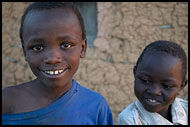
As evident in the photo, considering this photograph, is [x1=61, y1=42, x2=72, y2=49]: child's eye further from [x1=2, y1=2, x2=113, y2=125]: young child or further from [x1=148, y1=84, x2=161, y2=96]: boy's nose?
[x1=148, y1=84, x2=161, y2=96]: boy's nose

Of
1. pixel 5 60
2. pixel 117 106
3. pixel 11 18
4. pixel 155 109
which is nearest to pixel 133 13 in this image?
Answer: pixel 117 106

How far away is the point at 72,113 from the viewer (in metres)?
1.26

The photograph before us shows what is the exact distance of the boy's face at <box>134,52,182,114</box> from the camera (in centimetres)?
140

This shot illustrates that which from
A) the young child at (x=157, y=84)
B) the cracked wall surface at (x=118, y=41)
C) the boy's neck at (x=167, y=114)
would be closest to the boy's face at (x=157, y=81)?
the young child at (x=157, y=84)

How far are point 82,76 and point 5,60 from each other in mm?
1165

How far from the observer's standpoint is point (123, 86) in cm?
358

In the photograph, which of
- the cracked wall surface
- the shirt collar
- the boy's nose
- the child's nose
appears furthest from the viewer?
the cracked wall surface

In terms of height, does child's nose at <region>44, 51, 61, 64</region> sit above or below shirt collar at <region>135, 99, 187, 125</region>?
above

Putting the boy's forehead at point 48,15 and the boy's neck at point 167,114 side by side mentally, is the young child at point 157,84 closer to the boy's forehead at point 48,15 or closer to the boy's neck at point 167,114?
the boy's neck at point 167,114

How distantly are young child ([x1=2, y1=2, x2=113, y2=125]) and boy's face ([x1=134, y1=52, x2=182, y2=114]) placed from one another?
0.28m

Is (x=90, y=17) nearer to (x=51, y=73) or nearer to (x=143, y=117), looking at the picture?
(x=143, y=117)

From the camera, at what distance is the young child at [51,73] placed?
1.13 meters

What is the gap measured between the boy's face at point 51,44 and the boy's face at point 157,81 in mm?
463

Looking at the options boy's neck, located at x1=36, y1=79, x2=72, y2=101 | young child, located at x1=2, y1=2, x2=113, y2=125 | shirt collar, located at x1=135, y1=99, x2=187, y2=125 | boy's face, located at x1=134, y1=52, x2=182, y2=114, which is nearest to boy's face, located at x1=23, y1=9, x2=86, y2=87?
young child, located at x1=2, y1=2, x2=113, y2=125
